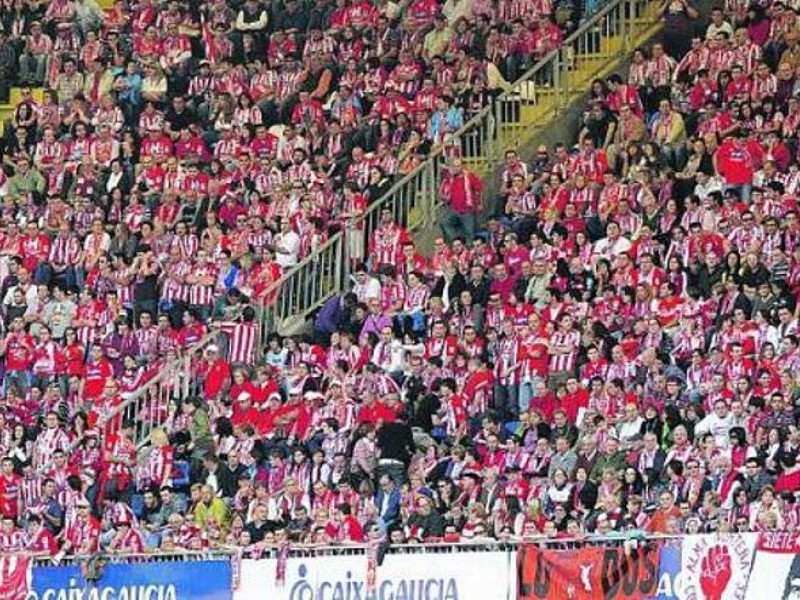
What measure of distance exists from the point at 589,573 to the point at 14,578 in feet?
22.5

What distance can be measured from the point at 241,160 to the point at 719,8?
6383mm

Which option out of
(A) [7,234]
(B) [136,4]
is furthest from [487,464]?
(B) [136,4]

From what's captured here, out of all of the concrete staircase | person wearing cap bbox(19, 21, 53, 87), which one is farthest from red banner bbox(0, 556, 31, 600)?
person wearing cap bbox(19, 21, 53, 87)

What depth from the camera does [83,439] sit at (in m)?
34.4

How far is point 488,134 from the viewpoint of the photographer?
37.5m

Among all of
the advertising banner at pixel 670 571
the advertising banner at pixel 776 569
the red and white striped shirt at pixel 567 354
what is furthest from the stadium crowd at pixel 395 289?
the advertising banner at pixel 670 571

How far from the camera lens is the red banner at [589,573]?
2745cm

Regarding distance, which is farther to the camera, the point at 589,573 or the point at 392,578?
the point at 392,578

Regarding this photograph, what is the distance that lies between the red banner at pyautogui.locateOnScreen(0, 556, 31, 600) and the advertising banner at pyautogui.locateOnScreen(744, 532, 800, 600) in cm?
839

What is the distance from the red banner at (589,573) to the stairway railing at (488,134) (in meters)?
8.53

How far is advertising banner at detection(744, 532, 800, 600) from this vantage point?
26.4 m

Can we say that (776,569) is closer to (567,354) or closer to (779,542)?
(779,542)

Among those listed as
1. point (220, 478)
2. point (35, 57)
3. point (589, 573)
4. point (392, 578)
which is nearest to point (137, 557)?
point (220, 478)

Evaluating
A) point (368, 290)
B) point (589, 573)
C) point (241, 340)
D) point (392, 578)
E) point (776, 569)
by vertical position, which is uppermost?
point (368, 290)
